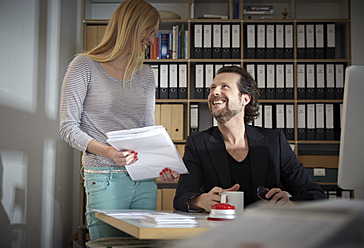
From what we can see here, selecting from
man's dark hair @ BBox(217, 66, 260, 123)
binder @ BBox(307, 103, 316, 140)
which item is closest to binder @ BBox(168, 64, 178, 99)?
binder @ BBox(307, 103, 316, 140)

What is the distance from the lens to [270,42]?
3.65 meters

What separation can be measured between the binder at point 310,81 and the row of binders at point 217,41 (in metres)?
0.63

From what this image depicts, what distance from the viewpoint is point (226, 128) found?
180cm

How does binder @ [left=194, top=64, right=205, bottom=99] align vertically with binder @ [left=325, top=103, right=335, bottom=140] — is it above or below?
above

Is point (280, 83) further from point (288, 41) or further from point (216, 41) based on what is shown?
point (216, 41)

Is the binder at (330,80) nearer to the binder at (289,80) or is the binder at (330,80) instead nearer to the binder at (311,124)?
the binder at (311,124)

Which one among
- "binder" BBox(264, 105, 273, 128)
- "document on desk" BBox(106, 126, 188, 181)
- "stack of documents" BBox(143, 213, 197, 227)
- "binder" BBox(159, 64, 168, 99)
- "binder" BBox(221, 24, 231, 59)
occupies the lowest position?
"stack of documents" BBox(143, 213, 197, 227)

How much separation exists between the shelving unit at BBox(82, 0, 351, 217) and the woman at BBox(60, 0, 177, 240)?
6.84 ft

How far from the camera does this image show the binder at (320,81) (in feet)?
11.8

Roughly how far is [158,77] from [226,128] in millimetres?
1936

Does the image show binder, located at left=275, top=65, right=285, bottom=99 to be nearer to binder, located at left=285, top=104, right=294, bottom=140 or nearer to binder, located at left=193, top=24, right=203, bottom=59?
binder, located at left=285, top=104, right=294, bottom=140

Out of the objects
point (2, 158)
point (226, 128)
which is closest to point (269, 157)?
point (226, 128)

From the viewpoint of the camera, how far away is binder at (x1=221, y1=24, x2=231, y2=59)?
3645 mm

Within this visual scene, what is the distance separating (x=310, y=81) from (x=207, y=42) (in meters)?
0.99
